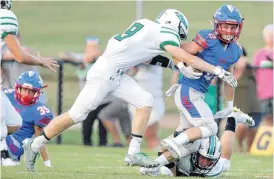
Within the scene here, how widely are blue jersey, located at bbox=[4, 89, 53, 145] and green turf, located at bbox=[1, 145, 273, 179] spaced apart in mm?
342

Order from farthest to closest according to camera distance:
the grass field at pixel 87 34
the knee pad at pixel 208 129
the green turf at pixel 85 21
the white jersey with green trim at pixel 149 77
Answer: the green turf at pixel 85 21 < the white jersey with green trim at pixel 149 77 < the grass field at pixel 87 34 < the knee pad at pixel 208 129

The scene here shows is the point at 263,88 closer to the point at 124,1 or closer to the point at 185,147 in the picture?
the point at 185,147

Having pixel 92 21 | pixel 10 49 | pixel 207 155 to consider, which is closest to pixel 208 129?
pixel 207 155

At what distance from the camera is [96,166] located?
11438 millimetres

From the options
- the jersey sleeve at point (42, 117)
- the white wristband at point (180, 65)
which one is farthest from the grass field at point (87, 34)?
the white wristband at point (180, 65)

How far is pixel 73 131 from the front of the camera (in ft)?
58.2

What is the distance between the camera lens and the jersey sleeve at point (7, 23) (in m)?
9.30

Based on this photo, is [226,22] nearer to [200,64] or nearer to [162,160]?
[200,64]

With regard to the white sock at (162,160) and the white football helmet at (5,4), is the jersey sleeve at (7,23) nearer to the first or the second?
the white football helmet at (5,4)

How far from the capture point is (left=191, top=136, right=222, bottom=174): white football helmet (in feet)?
31.8

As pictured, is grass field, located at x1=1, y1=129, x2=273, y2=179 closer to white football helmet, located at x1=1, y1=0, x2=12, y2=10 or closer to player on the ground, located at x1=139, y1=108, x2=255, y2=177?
player on the ground, located at x1=139, y1=108, x2=255, y2=177

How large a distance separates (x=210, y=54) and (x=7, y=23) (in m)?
1.90

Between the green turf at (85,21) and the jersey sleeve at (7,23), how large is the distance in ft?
39.4

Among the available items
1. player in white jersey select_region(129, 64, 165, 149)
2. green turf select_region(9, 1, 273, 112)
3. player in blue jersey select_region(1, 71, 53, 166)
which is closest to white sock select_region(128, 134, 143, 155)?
player in blue jersey select_region(1, 71, 53, 166)
